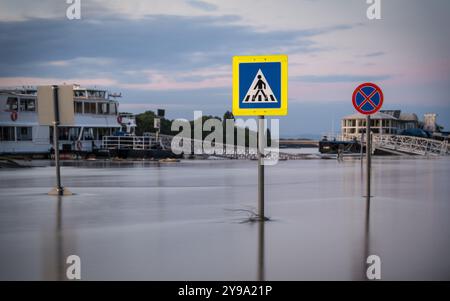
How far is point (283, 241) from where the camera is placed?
7.06 m

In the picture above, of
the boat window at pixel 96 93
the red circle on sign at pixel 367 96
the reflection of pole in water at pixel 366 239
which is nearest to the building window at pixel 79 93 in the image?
the boat window at pixel 96 93

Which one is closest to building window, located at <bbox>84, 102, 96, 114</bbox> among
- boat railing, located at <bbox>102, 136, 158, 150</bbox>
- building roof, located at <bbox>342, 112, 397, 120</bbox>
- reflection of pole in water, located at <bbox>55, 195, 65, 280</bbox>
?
boat railing, located at <bbox>102, 136, 158, 150</bbox>

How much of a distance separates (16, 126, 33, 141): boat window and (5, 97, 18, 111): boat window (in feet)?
6.21

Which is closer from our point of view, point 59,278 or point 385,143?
point 59,278

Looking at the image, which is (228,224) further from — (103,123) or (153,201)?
(103,123)

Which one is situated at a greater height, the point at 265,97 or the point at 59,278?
the point at 265,97

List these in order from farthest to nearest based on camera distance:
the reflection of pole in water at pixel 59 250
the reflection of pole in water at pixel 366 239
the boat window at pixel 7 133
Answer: the boat window at pixel 7 133 → the reflection of pole in water at pixel 366 239 → the reflection of pole in water at pixel 59 250

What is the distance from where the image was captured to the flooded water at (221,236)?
18.1 ft

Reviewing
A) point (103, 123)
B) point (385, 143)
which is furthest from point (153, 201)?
point (385, 143)

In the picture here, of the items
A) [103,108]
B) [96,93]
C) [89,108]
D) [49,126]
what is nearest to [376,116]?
[96,93]

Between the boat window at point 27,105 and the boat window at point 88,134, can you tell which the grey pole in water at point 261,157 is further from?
the boat window at point 88,134
